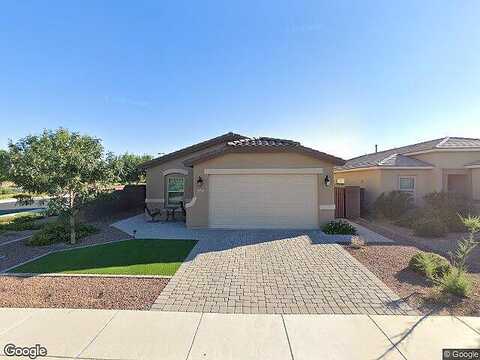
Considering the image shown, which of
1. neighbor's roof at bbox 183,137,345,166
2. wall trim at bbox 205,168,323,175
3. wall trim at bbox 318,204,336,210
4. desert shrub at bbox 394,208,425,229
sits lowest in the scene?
desert shrub at bbox 394,208,425,229

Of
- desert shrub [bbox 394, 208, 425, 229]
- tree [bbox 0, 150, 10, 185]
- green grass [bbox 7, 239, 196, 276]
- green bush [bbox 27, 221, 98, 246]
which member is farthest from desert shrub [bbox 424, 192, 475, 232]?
tree [bbox 0, 150, 10, 185]

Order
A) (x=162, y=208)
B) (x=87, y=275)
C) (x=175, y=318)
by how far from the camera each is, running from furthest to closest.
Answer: (x=162, y=208), (x=87, y=275), (x=175, y=318)

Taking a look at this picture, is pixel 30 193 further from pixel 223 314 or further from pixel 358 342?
pixel 358 342

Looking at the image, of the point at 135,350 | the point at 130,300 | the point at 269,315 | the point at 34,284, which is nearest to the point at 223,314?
the point at 269,315

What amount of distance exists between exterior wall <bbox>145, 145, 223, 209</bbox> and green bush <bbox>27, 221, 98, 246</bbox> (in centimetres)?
443

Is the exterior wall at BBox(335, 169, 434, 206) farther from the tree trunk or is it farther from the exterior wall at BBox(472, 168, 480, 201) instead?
the tree trunk

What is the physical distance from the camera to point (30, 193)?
1077cm

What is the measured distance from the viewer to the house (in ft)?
41.1

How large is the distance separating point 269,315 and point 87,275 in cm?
462

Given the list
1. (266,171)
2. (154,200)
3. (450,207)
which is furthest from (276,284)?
(154,200)

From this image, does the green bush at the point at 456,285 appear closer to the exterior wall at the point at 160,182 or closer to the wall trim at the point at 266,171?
the wall trim at the point at 266,171

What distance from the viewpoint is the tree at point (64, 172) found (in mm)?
9398

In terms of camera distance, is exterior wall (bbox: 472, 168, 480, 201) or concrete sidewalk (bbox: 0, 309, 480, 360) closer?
concrete sidewalk (bbox: 0, 309, 480, 360)

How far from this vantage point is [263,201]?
12680 mm
